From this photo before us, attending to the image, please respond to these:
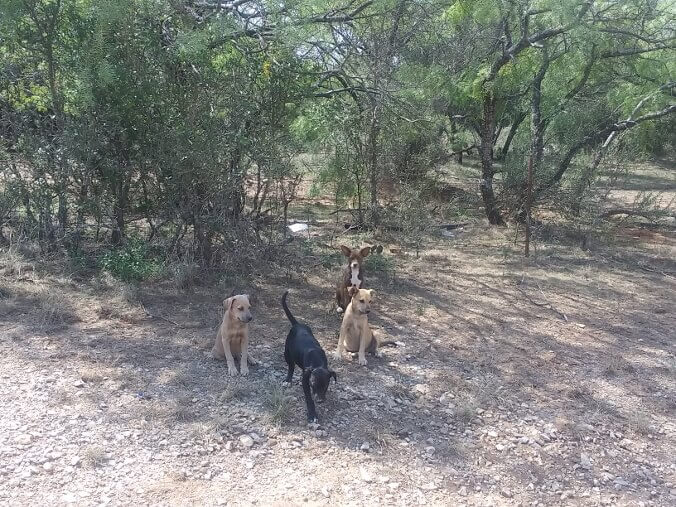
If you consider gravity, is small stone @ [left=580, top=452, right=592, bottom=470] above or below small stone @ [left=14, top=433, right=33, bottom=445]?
below

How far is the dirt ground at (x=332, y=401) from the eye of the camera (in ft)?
12.7

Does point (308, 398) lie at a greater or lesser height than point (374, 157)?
lesser

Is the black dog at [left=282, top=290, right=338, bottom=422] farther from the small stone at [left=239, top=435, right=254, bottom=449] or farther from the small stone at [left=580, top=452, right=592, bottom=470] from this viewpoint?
the small stone at [left=580, top=452, right=592, bottom=470]

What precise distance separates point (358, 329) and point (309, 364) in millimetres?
1128

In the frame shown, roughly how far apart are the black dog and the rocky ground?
0.20 meters

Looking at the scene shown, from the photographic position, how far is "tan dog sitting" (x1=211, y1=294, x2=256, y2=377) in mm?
5172

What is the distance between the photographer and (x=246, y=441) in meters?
4.23

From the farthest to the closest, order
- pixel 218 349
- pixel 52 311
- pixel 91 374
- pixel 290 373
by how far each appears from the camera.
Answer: pixel 52 311 → pixel 218 349 → pixel 290 373 → pixel 91 374

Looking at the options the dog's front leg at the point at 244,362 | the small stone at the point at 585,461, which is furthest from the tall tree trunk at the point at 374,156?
the small stone at the point at 585,461

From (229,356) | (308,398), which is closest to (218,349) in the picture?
(229,356)

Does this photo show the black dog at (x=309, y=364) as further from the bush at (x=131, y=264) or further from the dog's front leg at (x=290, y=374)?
the bush at (x=131, y=264)

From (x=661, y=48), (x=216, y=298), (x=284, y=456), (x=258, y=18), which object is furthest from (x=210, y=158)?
(x=661, y=48)

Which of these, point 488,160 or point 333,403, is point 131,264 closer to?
point 333,403

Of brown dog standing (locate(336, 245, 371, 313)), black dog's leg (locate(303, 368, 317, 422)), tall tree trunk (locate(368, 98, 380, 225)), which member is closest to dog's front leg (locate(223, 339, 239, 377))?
black dog's leg (locate(303, 368, 317, 422))
